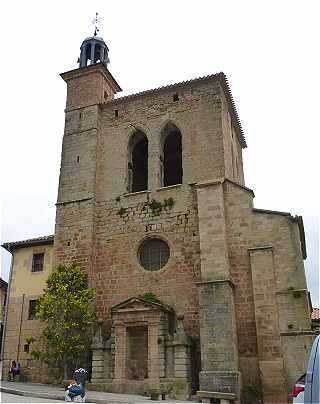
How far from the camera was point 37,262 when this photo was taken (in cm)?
2223

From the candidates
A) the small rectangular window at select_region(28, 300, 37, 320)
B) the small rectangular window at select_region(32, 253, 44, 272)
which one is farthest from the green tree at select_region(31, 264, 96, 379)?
the small rectangular window at select_region(32, 253, 44, 272)

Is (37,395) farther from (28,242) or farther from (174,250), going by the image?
(28,242)

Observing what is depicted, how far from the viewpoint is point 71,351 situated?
17.1 metres

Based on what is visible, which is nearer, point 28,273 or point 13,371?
point 13,371

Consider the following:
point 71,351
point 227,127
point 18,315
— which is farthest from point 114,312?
point 227,127

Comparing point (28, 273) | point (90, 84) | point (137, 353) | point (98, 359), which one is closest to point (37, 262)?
point (28, 273)

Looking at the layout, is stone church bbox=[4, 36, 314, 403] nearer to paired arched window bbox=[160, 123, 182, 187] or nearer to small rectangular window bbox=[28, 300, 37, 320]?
paired arched window bbox=[160, 123, 182, 187]

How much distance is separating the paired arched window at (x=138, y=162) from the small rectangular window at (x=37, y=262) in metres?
5.79

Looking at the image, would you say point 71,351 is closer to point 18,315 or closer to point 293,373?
point 18,315

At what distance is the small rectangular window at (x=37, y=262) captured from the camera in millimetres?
22031

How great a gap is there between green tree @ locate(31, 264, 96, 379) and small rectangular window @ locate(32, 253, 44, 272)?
11.8 ft

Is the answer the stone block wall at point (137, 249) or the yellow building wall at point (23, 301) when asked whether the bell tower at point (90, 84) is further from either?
the yellow building wall at point (23, 301)

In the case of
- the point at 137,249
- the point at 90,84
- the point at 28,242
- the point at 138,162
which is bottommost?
the point at 137,249

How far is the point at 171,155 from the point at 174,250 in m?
6.55
